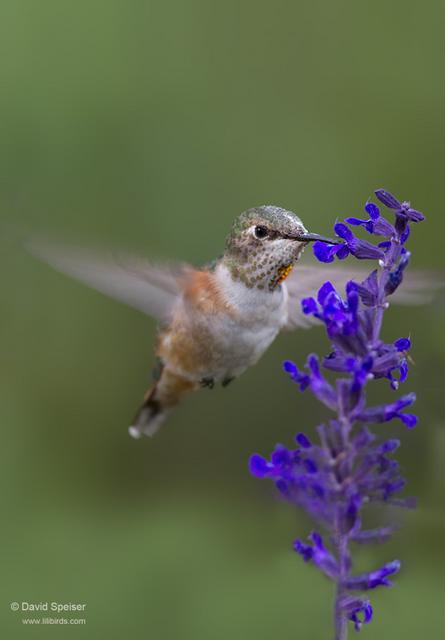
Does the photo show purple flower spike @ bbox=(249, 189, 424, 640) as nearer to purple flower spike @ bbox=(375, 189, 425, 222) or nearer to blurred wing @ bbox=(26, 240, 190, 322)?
purple flower spike @ bbox=(375, 189, 425, 222)

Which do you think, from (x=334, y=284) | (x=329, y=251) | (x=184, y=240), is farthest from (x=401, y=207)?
(x=184, y=240)

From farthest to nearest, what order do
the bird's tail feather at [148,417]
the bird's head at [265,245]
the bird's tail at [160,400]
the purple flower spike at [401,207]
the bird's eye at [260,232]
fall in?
the bird's tail feather at [148,417]
the bird's tail at [160,400]
the bird's eye at [260,232]
the bird's head at [265,245]
the purple flower spike at [401,207]

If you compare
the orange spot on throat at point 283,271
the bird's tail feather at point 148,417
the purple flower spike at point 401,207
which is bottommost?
the purple flower spike at point 401,207

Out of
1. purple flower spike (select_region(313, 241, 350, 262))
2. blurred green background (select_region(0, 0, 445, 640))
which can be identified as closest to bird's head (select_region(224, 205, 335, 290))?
purple flower spike (select_region(313, 241, 350, 262))

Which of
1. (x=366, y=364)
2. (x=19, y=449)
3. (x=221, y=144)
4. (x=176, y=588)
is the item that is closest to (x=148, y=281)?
(x=366, y=364)

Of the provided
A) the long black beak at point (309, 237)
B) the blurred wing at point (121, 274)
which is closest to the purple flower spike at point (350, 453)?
the long black beak at point (309, 237)

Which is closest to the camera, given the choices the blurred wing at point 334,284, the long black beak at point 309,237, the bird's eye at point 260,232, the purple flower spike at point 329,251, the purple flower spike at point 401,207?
the purple flower spike at point 401,207

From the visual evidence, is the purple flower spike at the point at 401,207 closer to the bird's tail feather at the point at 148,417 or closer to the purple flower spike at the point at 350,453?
the purple flower spike at the point at 350,453

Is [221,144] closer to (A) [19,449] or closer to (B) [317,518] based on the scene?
(A) [19,449]
